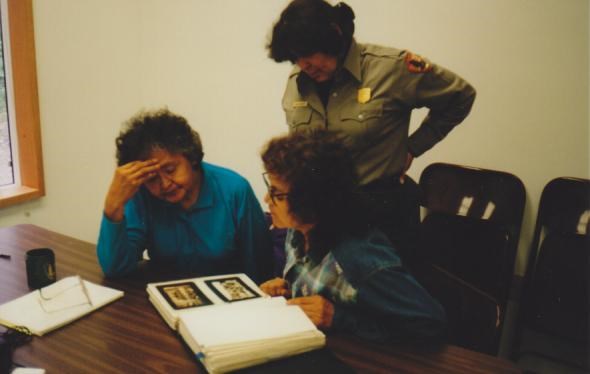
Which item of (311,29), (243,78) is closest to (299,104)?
(311,29)

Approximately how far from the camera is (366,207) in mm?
1196

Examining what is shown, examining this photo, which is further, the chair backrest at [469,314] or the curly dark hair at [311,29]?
the curly dark hair at [311,29]

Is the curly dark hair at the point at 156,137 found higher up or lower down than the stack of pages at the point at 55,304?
higher up

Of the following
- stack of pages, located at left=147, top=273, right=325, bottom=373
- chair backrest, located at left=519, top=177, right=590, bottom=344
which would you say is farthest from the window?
chair backrest, located at left=519, top=177, right=590, bottom=344

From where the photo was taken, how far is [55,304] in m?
1.16

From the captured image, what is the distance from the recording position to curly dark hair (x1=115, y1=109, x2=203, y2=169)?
4.58 ft

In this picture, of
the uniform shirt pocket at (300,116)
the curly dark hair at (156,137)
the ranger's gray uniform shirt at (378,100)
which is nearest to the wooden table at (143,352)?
the curly dark hair at (156,137)

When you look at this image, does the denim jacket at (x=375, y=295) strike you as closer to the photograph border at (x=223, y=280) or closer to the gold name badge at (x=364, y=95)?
the photograph border at (x=223, y=280)

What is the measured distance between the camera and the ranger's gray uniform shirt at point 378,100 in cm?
161

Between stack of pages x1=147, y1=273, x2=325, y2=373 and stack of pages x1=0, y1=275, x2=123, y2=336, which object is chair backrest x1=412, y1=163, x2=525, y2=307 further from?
stack of pages x1=0, y1=275, x2=123, y2=336

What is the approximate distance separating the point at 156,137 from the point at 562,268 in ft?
5.64

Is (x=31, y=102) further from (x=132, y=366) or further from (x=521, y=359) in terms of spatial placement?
(x=521, y=359)

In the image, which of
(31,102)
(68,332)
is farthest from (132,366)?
(31,102)

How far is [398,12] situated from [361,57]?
830 mm
